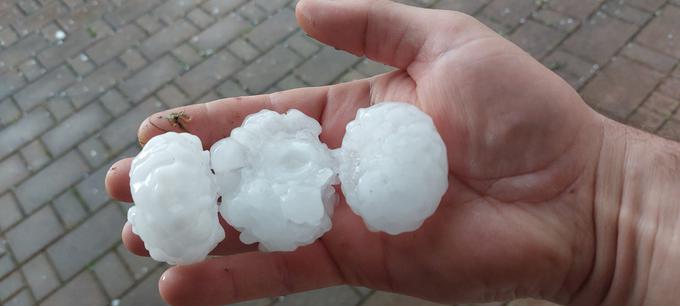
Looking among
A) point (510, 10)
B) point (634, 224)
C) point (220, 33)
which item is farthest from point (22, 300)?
point (510, 10)

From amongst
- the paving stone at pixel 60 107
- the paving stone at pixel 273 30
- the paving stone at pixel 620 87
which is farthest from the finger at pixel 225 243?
the paving stone at pixel 620 87

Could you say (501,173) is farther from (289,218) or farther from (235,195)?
(235,195)

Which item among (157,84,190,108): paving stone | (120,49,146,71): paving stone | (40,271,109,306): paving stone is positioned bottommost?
(40,271,109,306): paving stone

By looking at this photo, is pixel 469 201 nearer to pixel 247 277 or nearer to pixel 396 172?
pixel 396 172

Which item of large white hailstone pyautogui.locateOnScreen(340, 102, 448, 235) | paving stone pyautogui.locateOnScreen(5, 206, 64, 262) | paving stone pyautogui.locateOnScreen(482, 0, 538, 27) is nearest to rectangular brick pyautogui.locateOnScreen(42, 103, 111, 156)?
paving stone pyautogui.locateOnScreen(5, 206, 64, 262)

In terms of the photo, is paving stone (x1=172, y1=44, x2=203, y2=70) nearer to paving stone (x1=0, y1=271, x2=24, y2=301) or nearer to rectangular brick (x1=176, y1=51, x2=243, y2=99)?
rectangular brick (x1=176, y1=51, x2=243, y2=99)

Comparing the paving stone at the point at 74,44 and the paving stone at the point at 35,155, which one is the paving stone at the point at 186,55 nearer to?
the paving stone at the point at 74,44

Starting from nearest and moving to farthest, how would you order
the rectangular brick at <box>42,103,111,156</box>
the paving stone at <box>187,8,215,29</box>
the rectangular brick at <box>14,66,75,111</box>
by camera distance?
the rectangular brick at <box>42,103,111,156</box> → the rectangular brick at <box>14,66,75,111</box> → the paving stone at <box>187,8,215,29</box>

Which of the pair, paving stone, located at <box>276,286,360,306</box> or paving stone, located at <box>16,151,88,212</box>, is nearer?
paving stone, located at <box>276,286,360,306</box>
